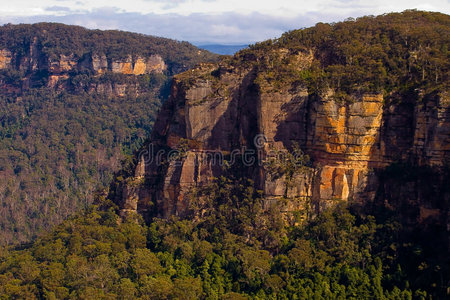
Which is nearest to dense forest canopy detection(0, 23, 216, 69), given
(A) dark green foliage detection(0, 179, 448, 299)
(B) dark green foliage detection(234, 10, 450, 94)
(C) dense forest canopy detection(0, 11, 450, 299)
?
(B) dark green foliage detection(234, 10, 450, 94)

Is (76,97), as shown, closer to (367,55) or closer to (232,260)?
(232,260)

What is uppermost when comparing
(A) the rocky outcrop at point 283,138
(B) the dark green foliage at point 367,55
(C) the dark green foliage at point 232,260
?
(B) the dark green foliage at point 367,55

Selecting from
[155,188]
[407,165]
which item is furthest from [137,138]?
[407,165]

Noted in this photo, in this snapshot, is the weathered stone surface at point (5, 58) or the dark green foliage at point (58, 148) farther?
the weathered stone surface at point (5, 58)

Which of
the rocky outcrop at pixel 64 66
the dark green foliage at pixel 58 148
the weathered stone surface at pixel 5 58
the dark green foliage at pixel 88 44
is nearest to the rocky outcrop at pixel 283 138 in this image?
the dark green foliage at pixel 58 148

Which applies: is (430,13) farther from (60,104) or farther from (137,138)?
(60,104)

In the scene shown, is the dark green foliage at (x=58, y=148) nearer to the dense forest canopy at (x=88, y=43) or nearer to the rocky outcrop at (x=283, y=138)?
the dense forest canopy at (x=88, y=43)

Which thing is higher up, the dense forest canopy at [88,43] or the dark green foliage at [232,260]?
the dense forest canopy at [88,43]

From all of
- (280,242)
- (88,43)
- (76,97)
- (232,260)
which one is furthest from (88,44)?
(232,260)
